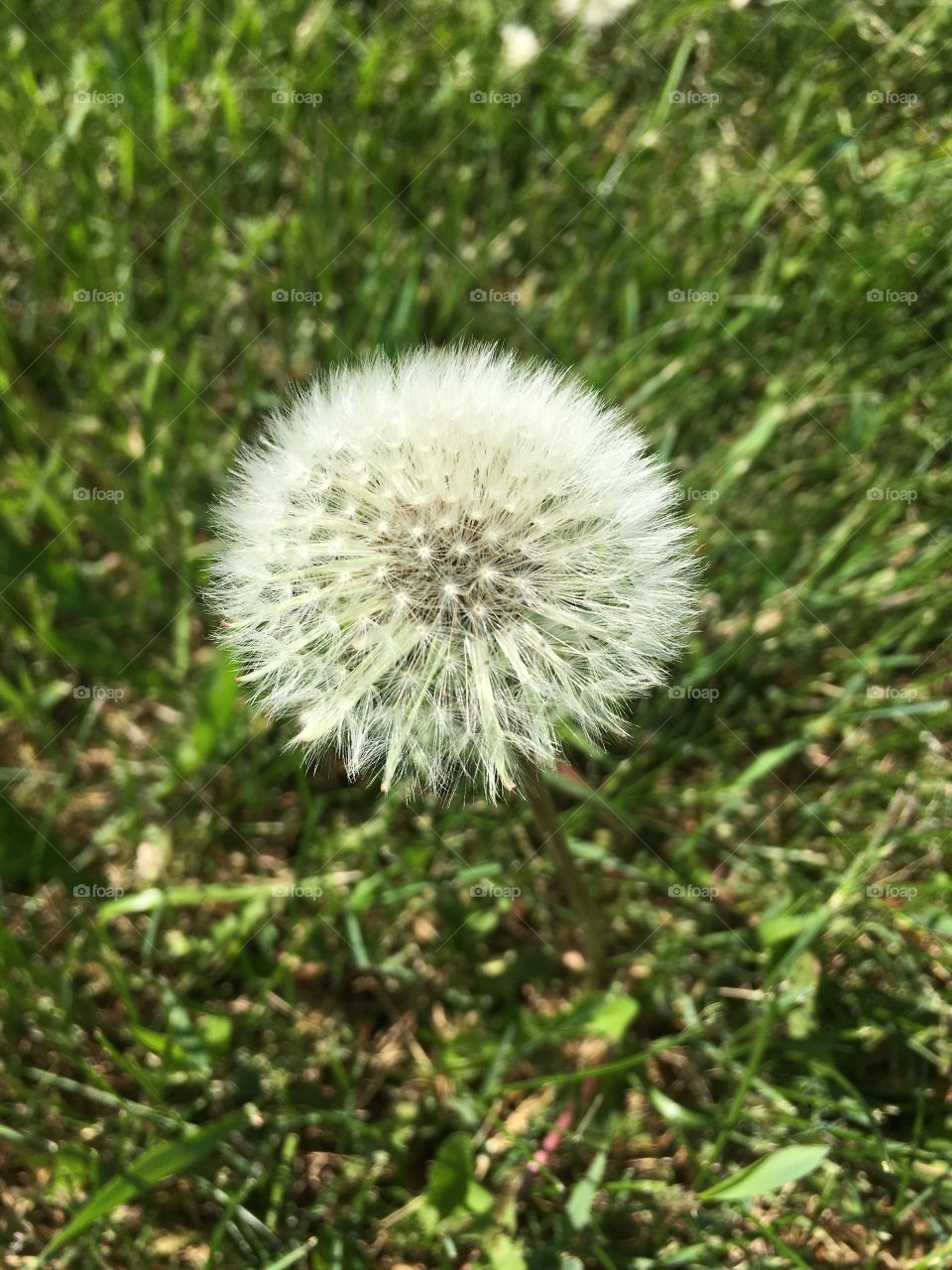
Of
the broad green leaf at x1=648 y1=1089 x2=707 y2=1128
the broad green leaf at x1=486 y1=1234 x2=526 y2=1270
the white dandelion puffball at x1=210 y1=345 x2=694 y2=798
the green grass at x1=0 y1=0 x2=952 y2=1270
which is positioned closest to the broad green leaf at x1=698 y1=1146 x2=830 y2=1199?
the green grass at x1=0 y1=0 x2=952 y2=1270

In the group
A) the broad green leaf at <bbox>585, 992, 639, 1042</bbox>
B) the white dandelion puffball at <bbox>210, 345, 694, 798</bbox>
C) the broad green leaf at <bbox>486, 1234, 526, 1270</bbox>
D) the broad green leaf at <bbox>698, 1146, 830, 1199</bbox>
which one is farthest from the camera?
the broad green leaf at <bbox>585, 992, 639, 1042</bbox>

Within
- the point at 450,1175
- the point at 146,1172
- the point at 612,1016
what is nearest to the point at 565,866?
the point at 612,1016

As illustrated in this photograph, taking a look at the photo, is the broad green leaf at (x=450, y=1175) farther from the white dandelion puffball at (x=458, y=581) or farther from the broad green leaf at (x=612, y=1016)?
the white dandelion puffball at (x=458, y=581)

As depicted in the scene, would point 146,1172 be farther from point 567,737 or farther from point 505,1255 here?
point 567,737

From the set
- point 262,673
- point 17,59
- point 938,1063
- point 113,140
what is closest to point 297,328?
point 113,140

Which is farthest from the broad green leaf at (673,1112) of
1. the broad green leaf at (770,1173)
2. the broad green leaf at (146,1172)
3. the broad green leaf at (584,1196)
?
the broad green leaf at (146,1172)

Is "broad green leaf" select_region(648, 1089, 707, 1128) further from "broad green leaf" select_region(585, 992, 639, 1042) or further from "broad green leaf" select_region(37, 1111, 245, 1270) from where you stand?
"broad green leaf" select_region(37, 1111, 245, 1270)
